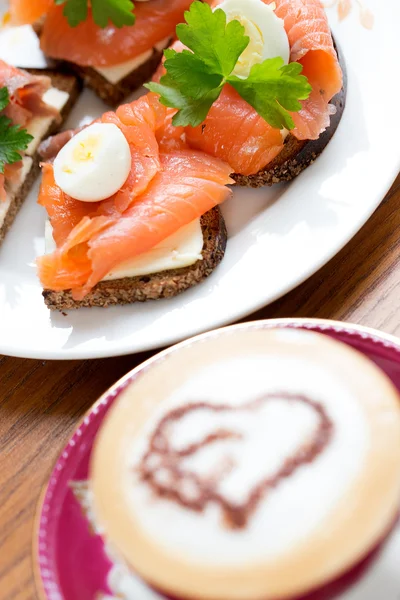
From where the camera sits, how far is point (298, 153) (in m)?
2.15

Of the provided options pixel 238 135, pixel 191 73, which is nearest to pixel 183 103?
pixel 191 73

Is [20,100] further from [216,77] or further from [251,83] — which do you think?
[251,83]

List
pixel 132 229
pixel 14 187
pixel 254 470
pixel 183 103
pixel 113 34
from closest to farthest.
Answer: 1. pixel 254 470
2. pixel 132 229
3. pixel 183 103
4. pixel 14 187
5. pixel 113 34

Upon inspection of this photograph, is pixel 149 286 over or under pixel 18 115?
over

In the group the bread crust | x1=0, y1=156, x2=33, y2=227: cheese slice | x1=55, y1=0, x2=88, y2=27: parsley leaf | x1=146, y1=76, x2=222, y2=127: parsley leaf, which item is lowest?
x1=0, y1=156, x2=33, y2=227: cheese slice

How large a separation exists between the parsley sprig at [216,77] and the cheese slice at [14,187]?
74 cm

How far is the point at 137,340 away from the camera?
1.90m

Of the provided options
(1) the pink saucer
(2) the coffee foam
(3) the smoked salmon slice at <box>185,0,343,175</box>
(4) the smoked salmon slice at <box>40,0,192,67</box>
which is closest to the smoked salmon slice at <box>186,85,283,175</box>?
(3) the smoked salmon slice at <box>185,0,343,175</box>

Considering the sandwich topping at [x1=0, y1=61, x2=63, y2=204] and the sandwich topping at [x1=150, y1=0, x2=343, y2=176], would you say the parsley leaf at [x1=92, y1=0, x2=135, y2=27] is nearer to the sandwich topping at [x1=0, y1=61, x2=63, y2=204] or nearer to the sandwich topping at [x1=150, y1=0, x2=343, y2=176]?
the sandwich topping at [x1=0, y1=61, x2=63, y2=204]

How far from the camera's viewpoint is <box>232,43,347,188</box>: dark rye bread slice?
2145 millimetres

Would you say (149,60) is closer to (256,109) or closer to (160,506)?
(256,109)

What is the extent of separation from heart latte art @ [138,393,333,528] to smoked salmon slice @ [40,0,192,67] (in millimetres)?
1961

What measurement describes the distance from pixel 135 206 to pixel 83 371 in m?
0.54

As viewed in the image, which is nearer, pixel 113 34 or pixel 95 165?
pixel 95 165
